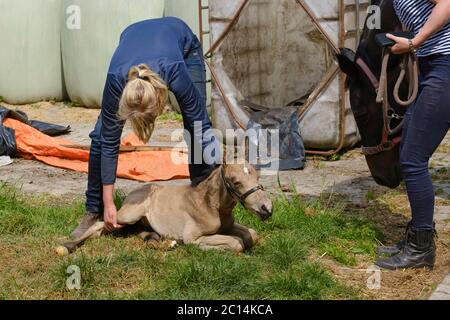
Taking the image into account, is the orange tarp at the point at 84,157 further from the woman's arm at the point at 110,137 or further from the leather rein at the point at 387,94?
the leather rein at the point at 387,94

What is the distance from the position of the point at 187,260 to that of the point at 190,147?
94 cm

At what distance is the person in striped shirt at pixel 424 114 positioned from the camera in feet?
17.3

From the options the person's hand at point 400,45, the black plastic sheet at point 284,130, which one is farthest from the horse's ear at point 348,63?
the black plastic sheet at point 284,130

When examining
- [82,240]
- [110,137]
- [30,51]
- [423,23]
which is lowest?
[82,240]

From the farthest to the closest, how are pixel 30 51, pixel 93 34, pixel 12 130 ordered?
1. pixel 30 51
2. pixel 93 34
3. pixel 12 130

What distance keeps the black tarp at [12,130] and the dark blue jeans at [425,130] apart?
17.2 feet

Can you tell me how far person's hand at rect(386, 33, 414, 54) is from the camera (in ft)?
17.5

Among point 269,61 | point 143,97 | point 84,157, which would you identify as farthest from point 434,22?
point 269,61

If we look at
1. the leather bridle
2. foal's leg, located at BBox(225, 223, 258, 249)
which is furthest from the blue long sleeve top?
foal's leg, located at BBox(225, 223, 258, 249)

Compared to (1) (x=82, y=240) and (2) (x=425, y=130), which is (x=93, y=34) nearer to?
(1) (x=82, y=240)

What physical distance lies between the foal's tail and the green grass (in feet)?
0.22

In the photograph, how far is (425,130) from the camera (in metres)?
5.36

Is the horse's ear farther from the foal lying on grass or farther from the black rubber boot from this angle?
the black rubber boot

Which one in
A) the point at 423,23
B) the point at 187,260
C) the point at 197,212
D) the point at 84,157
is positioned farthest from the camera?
the point at 84,157
